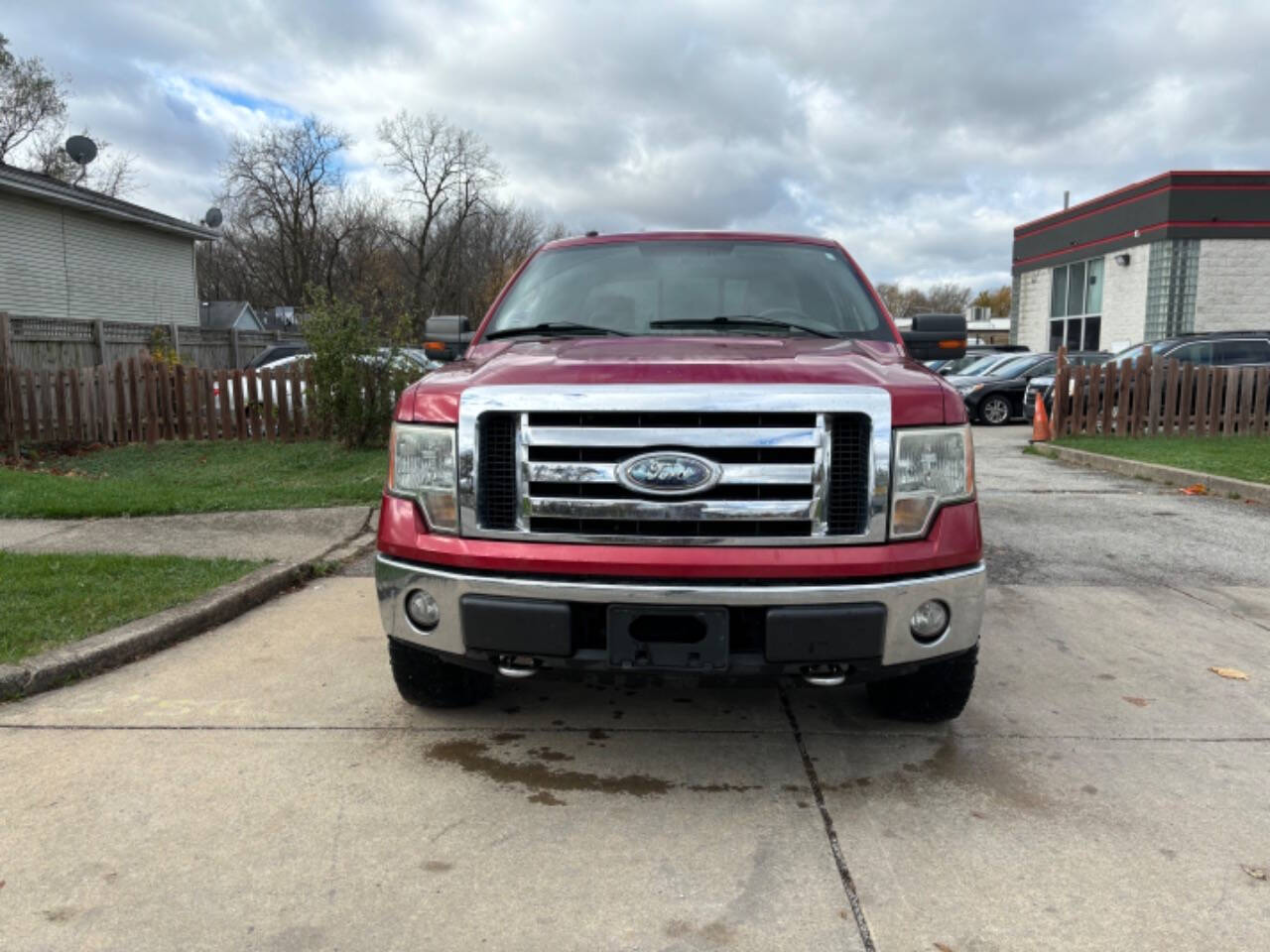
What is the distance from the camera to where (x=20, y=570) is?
516 centimetres

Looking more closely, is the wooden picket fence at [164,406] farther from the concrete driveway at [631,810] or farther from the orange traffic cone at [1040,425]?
the orange traffic cone at [1040,425]

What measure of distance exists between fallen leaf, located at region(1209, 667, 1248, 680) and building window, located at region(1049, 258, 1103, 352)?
23379 millimetres

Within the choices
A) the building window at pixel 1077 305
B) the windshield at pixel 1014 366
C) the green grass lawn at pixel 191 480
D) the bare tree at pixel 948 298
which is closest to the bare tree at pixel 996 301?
the bare tree at pixel 948 298

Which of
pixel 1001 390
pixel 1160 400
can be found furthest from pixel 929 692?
pixel 1001 390

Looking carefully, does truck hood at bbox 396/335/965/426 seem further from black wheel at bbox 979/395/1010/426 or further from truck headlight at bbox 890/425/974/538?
black wheel at bbox 979/395/1010/426

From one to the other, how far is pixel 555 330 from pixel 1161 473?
8642mm

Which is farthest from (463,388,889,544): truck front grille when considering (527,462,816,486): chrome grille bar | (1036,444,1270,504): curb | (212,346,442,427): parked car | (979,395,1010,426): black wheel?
(979,395,1010,426): black wheel

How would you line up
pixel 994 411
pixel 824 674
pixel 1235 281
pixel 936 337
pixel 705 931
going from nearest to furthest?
pixel 705 931 → pixel 824 674 → pixel 936 337 → pixel 994 411 → pixel 1235 281

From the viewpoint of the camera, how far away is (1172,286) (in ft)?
73.2

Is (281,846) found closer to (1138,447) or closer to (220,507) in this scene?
(220,507)

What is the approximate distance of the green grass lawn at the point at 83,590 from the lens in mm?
4137

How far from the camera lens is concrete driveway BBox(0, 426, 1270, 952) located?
2264 millimetres

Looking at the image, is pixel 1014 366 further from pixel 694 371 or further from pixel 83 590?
pixel 83 590

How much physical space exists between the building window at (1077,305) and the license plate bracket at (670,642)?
→ 25.6 meters
